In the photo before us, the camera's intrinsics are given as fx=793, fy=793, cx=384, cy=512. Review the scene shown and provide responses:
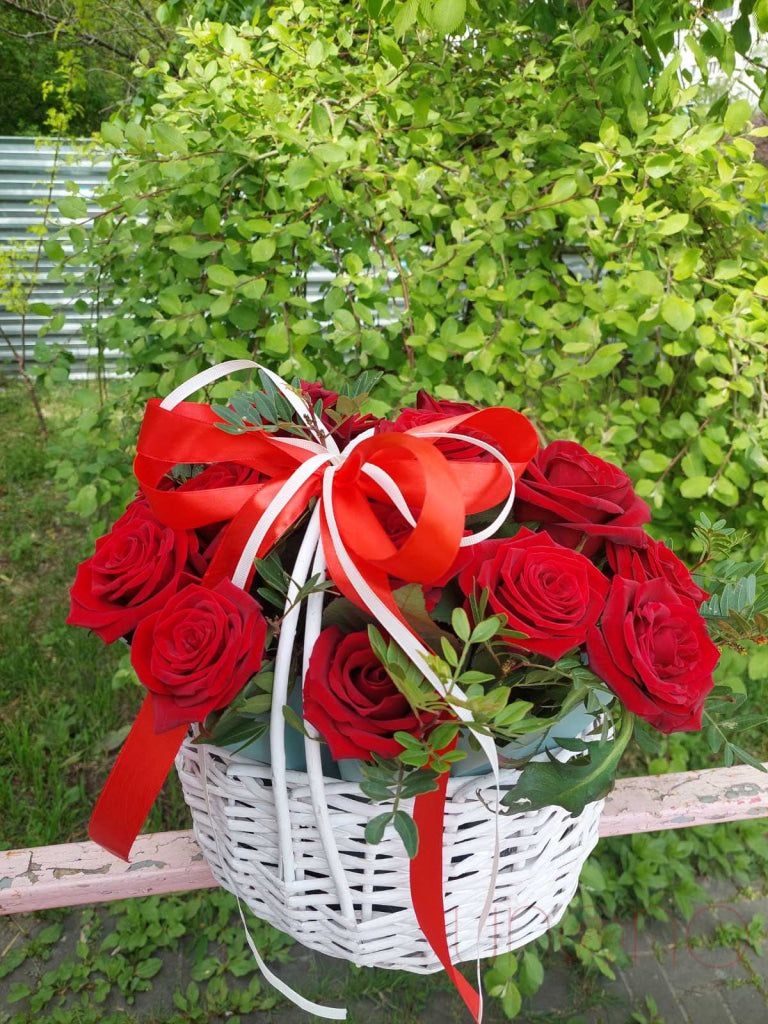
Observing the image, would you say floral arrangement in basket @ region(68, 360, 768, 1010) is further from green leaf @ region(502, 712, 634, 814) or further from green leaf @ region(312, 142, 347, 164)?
green leaf @ region(312, 142, 347, 164)

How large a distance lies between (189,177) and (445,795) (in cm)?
103

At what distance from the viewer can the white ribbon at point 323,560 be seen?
1.72ft

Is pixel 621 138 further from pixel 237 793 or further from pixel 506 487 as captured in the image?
pixel 237 793

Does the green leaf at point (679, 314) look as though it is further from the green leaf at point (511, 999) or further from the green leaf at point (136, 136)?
the green leaf at point (511, 999)

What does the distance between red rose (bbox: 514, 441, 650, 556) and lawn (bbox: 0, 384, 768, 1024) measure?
27.5 inches

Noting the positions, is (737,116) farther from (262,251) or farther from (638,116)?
(262,251)

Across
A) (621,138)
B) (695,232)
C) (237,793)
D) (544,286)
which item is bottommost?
(237,793)

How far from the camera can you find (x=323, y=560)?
61cm

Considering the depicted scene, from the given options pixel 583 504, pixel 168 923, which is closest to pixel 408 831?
pixel 583 504

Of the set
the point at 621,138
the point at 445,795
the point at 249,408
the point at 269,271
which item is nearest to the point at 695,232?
the point at 621,138

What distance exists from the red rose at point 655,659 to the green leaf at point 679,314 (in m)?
0.69

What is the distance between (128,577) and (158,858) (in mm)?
500

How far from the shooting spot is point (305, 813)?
0.59m

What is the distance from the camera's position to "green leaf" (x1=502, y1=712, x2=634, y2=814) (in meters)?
0.55
